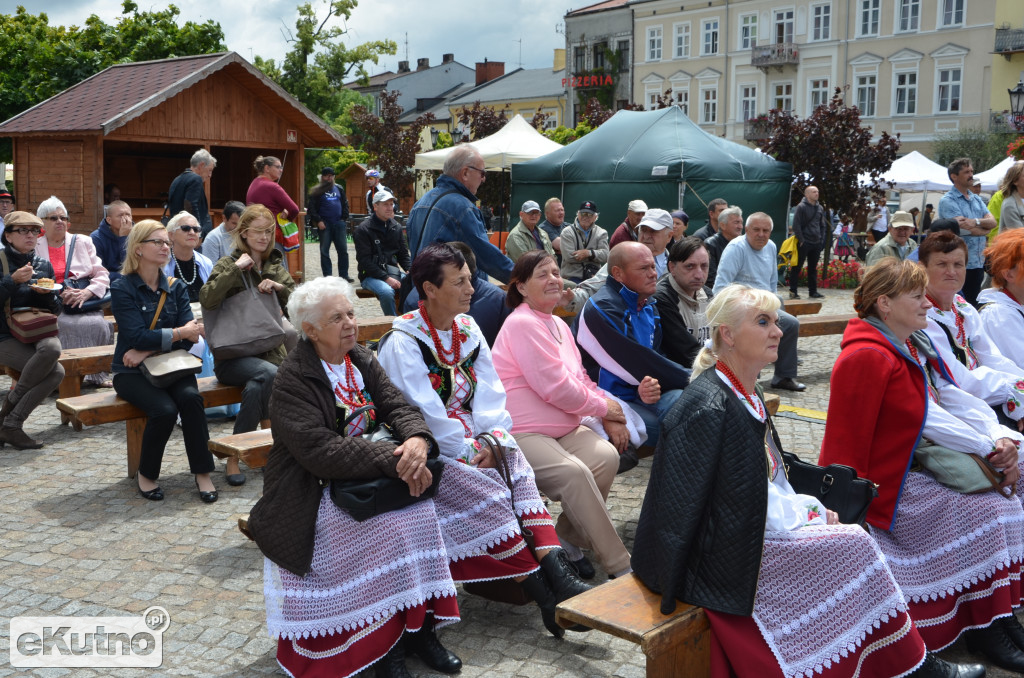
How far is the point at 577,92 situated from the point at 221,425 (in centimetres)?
5332

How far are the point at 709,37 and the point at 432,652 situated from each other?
5163 cm

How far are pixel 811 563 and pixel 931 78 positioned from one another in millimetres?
45423

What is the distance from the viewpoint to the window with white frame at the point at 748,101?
50031 mm

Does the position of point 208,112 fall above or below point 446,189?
above

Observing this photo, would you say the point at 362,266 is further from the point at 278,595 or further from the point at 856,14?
the point at 856,14

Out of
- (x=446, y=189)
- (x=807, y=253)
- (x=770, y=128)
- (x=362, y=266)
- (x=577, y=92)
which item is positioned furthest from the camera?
(x=577, y=92)

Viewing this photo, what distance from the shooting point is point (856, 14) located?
45.7m

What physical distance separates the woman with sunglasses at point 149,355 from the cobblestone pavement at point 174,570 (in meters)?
0.24

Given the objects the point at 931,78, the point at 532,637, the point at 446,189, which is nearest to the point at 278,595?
the point at 532,637

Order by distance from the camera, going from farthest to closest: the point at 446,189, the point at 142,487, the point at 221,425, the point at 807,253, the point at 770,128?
the point at 770,128 → the point at 807,253 → the point at 221,425 → the point at 446,189 → the point at 142,487

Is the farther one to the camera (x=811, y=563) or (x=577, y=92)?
(x=577, y=92)

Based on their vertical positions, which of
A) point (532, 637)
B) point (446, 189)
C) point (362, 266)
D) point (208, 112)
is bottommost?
point (532, 637)

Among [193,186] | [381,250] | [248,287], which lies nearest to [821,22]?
[193,186]

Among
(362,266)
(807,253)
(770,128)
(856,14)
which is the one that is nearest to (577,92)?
(856,14)
